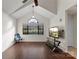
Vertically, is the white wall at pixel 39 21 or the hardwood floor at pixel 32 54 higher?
the white wall at pixel 39 21

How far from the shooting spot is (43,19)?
1534 centimetres

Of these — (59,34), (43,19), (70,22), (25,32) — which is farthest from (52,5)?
(25,32)

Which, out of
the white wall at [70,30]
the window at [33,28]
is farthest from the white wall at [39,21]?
the white wall at [70,30]

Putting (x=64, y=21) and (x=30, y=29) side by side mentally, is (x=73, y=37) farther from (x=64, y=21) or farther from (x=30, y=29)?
(x=30, y=29)

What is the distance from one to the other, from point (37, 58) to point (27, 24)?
9747 millimetres

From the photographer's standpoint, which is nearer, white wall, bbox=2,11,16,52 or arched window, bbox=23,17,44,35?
white wall, bbox=2,11,16,52

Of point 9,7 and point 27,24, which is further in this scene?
point 27,24

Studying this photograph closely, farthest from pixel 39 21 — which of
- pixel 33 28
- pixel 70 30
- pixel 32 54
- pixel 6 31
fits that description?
pixel 32 54

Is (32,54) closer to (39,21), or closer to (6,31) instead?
(6,31)

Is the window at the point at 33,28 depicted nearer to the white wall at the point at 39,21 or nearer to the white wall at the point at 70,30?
the white wall at the point at 39,21

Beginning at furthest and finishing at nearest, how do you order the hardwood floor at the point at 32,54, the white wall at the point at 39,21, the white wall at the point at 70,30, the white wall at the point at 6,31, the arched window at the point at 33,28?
1. the arched window at the point at 33,28
2. the white wall at the point at 39,21
3. the white wall at the point at 70,30
4. the white wall at the point at 6,31
5. the hardwood floor at the point at 32,54

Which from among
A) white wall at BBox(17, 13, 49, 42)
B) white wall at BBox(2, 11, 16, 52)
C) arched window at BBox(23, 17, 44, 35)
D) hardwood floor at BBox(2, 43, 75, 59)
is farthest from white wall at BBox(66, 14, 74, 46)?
arched window at BBox(23, 17, 44, 35)

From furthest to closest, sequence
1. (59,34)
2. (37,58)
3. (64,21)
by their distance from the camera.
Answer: (59,34), (64,21), (37,58)

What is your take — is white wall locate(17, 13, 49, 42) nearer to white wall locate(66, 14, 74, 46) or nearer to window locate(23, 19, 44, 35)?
window locate(23, 19, 44, 35)
